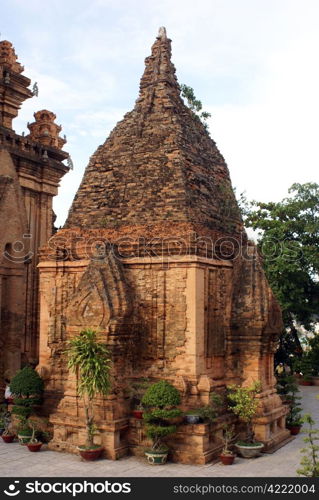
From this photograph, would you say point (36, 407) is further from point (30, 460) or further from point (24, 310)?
point (24, 310)

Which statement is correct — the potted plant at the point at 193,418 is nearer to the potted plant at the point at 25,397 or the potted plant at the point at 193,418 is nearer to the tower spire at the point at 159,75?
the potted plant at the point at 25,397

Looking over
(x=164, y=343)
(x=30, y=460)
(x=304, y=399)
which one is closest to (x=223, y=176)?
(x=164, y=343)

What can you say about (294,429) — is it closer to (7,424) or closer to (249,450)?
(249,450)

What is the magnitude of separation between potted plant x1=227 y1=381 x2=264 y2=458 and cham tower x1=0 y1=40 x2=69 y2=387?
29.8 feet

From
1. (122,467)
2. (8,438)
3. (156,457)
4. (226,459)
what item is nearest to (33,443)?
(8,438)

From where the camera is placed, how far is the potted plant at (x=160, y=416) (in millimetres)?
13070

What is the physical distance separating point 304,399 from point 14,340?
13026mm

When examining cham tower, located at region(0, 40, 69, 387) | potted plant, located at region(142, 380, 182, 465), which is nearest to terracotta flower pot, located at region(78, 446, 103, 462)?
potted plant, located at region(142, 380, 182, 465)

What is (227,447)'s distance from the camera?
544 inches

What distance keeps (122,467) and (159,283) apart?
4.65 metres

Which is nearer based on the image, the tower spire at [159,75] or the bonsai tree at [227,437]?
the bonsai tree at [227,437]

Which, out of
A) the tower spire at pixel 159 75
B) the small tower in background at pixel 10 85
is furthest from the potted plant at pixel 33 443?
the small tower in background at pixel 10 85

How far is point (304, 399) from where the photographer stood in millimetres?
24938

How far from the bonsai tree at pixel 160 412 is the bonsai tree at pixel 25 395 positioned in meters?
3.42
